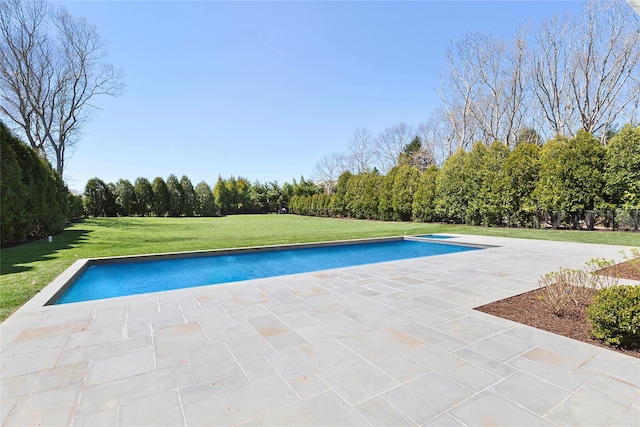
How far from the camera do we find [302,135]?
2853 centimetres

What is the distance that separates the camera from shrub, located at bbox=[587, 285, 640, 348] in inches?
97.0

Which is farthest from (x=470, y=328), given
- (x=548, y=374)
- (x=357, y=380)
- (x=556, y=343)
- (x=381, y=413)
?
(x=381, y=413)

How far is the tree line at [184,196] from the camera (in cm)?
2633

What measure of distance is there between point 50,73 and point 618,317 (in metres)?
24.6

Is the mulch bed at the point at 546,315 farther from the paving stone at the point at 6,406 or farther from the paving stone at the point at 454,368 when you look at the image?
the paving stone at the point at 6,406

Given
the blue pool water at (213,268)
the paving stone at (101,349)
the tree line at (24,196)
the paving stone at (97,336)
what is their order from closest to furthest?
the paving stone at (101,349)
the paving stone at (97,336)
the blue pool water at (213,268)
the tree line at (24,196)

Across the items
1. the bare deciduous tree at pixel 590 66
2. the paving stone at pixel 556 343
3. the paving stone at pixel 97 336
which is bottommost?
the paving stone at pixel 556 343

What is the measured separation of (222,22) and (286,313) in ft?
29.4

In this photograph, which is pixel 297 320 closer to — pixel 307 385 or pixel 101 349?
pixel 307 385

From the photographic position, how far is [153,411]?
1.78 metres

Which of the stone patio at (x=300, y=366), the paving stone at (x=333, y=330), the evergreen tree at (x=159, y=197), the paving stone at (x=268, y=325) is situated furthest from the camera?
the evergreen tree at (x=159, y=197)

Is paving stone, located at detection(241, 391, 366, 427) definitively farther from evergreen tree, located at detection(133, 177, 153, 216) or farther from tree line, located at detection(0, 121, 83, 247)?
evergreen tree, located at detection(133, 177, 153, 216)

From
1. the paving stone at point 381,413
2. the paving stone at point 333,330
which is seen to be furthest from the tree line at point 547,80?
the paving stone at point 381,413

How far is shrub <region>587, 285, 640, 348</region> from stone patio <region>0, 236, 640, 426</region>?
251 mm
